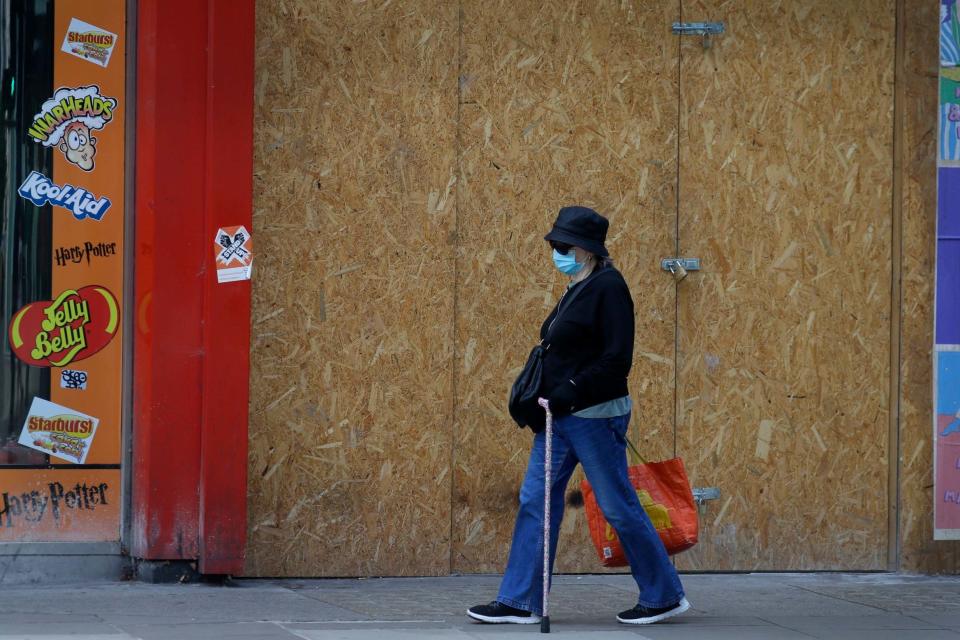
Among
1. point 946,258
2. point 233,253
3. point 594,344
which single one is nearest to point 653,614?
point 594,344

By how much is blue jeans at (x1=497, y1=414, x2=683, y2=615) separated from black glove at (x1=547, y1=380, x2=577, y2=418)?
7 centimetres

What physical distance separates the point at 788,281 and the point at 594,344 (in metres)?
2.26

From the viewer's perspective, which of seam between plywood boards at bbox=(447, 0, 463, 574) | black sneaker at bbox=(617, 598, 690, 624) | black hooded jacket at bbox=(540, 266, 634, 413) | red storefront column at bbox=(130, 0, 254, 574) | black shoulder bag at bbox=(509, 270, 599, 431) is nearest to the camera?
black hooded jacket at bbox=(540, 266, 634, 413)

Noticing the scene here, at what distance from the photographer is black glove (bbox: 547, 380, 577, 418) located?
718 cm

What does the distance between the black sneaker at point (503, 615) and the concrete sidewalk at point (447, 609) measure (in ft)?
0.14

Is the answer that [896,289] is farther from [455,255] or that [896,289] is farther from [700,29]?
[455,255]

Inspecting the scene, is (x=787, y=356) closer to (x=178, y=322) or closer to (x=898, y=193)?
(x=898, y=193)

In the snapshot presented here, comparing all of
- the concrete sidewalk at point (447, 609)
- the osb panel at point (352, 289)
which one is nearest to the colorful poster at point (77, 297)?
the concrete sidewalk at point (447, 609)

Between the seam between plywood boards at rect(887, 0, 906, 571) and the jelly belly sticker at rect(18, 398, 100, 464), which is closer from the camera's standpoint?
the jelly belly sticker at rect(18, 398, 100, 464)

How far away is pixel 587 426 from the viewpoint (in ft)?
23.8

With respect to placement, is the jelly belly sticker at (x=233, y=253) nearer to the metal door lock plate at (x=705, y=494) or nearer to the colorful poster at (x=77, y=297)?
the colorful poster at (x=77, y=297)

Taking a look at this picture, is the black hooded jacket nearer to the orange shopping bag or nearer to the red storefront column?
the orange shopping bag

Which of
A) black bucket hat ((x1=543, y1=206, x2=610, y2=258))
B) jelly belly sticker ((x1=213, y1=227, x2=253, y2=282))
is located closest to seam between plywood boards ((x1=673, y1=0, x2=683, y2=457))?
black bucket hat ((x1=543, y1=206, x2=610, y2=258))

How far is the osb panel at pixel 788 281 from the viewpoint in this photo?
29.7ft
